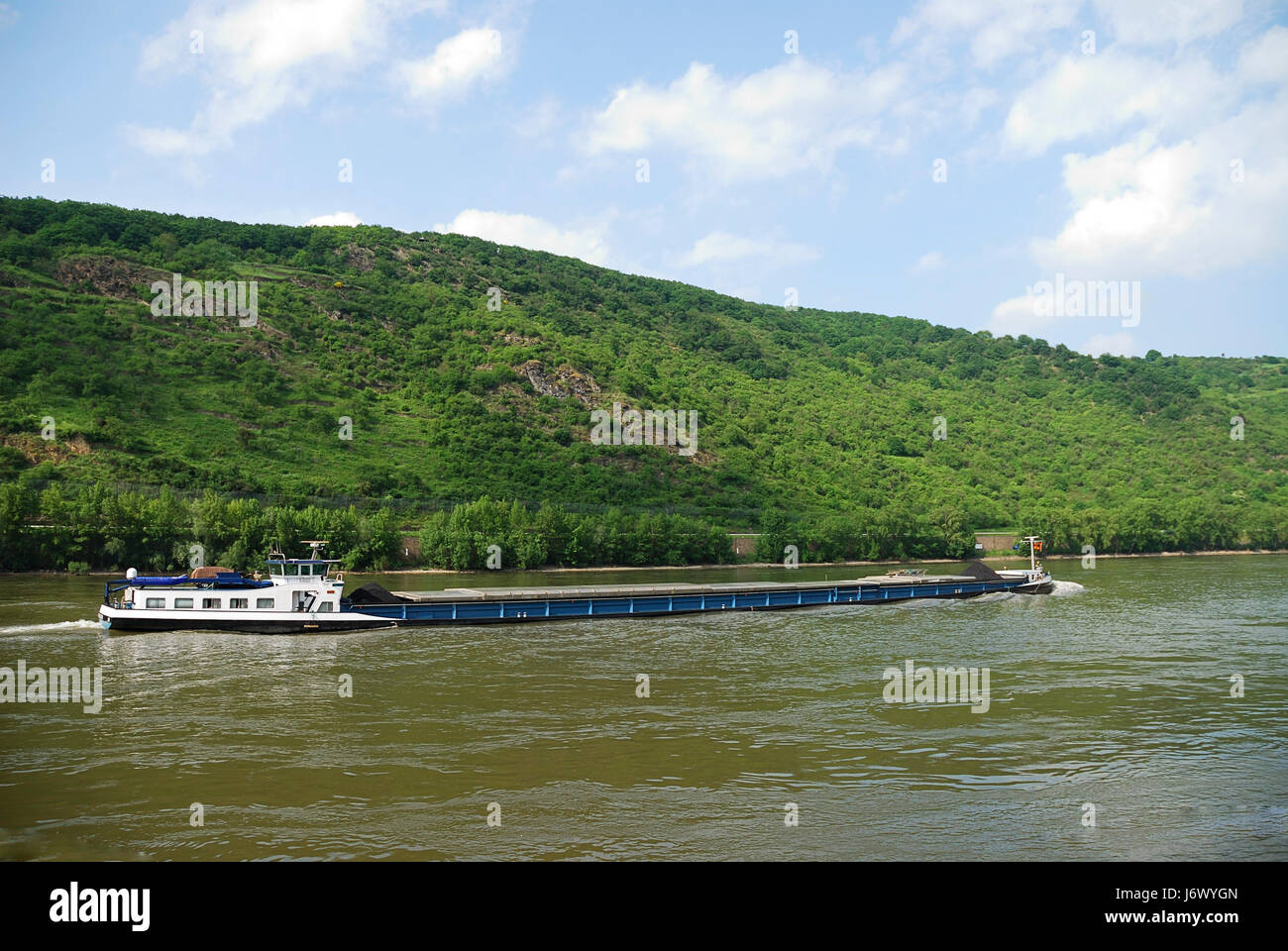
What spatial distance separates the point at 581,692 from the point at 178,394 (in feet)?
378

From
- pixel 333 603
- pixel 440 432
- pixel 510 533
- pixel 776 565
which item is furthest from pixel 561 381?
pixel 333 603

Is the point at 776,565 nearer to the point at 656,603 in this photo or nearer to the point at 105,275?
the point at 656,603

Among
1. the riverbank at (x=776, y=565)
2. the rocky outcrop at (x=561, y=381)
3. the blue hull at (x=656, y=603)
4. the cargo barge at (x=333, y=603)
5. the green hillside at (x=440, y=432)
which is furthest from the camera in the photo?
the rocky outcrop at (x=561, y=381)

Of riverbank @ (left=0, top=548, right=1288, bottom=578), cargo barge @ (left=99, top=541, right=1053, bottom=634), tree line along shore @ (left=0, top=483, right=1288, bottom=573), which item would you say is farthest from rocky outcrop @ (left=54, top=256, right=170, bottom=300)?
cargo barge @ (left=99, top=541, right=1053, bottom=634)

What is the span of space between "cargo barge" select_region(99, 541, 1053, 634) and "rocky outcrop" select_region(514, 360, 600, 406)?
106 meters

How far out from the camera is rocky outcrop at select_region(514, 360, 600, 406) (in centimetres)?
17062

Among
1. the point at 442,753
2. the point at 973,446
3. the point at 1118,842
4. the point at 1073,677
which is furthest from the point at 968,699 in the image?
the point at 973,446

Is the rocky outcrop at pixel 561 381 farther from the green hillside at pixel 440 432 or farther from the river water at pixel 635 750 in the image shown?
the river water at pixel 635 750

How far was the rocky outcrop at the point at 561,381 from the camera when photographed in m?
171

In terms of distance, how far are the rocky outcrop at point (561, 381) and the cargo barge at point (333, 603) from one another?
10582 cm

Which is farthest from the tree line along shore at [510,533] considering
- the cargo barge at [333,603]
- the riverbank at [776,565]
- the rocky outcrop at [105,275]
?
the rocky outcrop at [105,275]

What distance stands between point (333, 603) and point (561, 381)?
124253mm

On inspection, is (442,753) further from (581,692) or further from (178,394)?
(178,394)

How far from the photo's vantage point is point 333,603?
2035 inches
